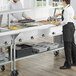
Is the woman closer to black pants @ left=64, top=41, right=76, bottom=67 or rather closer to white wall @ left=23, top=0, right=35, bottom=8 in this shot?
black pants @ left=64, top=41, right=76, bottom=67

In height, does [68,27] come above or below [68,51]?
above

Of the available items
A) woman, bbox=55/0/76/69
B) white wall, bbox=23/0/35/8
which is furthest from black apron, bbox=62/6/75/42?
white wall, bbox=23/0/35/8

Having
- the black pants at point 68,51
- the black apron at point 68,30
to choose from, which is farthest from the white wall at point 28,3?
the black apron at point 68,30

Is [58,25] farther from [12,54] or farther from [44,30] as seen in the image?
[12,54]

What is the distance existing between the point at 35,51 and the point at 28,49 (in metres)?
0.26

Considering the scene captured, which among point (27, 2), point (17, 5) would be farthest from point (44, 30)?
point (27, 2)

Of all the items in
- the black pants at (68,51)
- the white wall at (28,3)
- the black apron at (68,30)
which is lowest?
the black pants at (68,51)

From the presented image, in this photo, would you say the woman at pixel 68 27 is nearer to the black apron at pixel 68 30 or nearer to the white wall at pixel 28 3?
the black apron at pixel 68 30

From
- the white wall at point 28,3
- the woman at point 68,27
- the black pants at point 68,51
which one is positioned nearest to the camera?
the woman at point 68,27

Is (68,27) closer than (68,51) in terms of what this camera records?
Yes

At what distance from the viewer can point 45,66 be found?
4.54m

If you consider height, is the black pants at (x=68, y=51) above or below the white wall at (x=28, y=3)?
below

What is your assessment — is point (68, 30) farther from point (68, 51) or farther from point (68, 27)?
point (68, 51)

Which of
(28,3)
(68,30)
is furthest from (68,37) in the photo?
(28,3)
